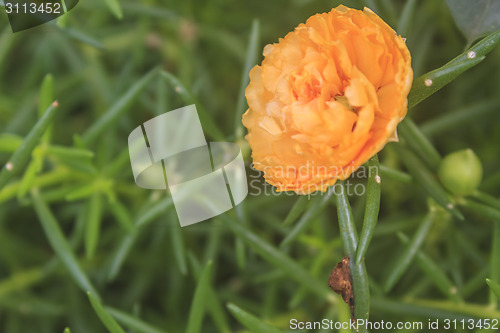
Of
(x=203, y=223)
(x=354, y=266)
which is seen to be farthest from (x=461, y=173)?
(x=203, y=223)

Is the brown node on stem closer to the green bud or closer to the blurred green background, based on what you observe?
the blurred green background

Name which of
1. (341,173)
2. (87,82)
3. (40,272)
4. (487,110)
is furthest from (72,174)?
(487,110)

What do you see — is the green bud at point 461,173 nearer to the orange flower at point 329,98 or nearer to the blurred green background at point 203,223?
the blurred green background at point 203,223

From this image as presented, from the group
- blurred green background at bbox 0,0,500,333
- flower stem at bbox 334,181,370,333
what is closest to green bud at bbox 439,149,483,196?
blurred green background at bbox 0,0,500,333

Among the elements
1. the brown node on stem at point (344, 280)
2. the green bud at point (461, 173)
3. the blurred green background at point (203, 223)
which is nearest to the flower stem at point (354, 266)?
the brown node on stem at point (344, 280)

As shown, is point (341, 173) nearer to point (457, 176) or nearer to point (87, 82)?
point (457, 176)
